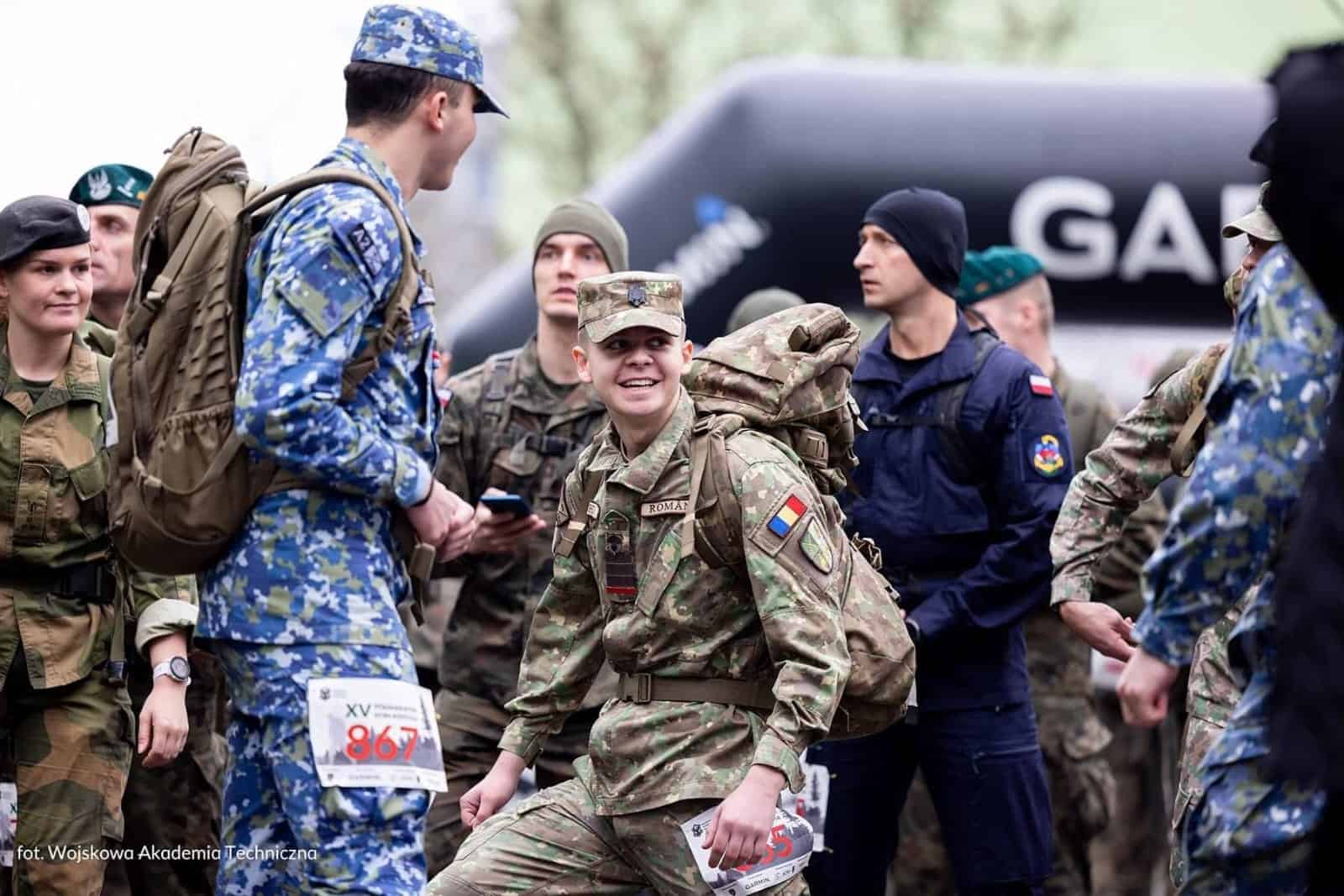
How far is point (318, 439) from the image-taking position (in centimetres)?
478

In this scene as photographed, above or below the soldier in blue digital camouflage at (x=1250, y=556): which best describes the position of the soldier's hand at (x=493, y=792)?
below

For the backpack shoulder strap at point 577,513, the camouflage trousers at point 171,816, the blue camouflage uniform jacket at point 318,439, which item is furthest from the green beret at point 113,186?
the backpack shoulder strap at point 577,513

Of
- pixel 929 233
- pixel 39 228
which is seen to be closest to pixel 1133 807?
pixel 929 233

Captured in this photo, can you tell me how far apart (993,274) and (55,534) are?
411cm

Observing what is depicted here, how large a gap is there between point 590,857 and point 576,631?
61 centimetres

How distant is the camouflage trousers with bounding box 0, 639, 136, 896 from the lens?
575 cm

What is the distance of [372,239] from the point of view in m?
4.89

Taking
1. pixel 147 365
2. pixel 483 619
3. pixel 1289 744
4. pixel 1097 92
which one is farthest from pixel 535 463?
pixel 1097 92

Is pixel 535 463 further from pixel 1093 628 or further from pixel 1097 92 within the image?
pixel 1097 92

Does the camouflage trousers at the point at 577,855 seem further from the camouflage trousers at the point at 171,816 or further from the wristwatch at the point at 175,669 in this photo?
the camouflage trousers at the point at 171,816

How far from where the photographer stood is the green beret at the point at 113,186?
7.32 metres

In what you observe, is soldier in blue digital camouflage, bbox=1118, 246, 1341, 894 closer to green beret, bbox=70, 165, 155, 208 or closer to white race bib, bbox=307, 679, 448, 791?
white race bib, bbox=307, 679, 448, 791

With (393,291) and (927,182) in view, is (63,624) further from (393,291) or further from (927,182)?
(927,182)

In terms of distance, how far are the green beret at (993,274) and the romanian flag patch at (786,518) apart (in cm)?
387
